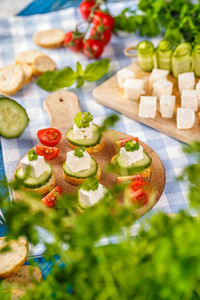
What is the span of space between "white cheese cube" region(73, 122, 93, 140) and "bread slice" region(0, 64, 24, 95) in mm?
1019

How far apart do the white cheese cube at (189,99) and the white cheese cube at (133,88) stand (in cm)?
37

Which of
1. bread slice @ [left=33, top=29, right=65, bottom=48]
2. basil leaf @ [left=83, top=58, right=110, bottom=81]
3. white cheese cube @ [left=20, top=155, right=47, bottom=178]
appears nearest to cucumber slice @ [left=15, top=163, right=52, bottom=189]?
white cheese cube @ [left=20, top=155, right=47, bottom=178]

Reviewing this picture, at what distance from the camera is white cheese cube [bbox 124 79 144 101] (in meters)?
3.47

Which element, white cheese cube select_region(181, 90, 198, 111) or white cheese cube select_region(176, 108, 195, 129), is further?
white cheese cube select_region(181, 90, 198, 111)

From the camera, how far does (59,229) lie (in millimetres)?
1408

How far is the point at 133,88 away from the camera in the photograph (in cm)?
346

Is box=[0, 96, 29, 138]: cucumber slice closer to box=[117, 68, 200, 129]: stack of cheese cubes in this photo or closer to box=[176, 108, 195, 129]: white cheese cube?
box=[117, 68, 200, 129]: stack of cheese cubes

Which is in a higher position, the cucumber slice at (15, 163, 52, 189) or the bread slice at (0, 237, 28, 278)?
the cucumber slice at (15, 163, 52, 189)

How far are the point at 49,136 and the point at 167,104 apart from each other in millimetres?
966

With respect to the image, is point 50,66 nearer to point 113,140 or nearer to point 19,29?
point 19,29

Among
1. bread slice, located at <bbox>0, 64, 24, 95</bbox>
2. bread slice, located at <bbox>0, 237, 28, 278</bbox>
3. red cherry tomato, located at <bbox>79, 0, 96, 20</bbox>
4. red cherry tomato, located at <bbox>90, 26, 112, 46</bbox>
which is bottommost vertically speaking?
bread slice, located at <bbox>0, 237, 28, 278</bbox>

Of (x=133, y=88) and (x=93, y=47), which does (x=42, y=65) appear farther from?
(x=133, y=88)

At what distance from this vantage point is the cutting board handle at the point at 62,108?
3.42m

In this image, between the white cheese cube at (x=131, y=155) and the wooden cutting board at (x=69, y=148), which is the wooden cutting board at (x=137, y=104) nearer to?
the wooden cutting board at (x=69, y=148)
